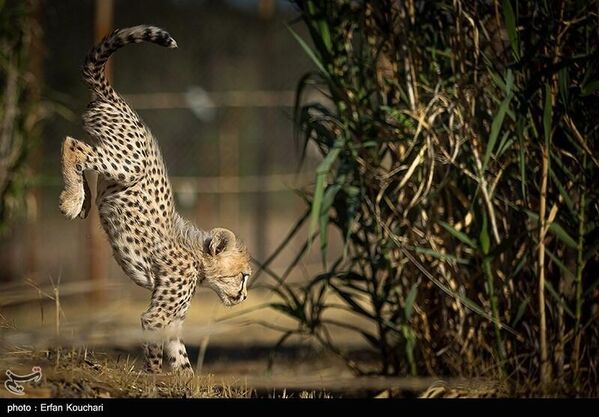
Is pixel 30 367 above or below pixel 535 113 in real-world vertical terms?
below

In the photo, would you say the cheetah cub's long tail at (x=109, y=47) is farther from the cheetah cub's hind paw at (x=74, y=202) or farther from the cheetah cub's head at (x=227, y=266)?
the cheetah cub's head at (x=227, y=266)

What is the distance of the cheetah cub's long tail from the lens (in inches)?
61.4

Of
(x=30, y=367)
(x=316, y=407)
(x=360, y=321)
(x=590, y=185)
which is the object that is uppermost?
(x=590, y=185)

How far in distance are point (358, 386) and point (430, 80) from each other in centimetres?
109

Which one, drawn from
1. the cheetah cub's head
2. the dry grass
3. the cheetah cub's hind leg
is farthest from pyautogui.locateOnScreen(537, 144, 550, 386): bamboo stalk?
the cheetah cub's hind leg

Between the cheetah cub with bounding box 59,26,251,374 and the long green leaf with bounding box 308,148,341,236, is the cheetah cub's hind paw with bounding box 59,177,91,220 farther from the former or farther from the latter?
the long green leaf with bounding box 308,148,341,236

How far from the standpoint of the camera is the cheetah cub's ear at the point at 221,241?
1.51 m

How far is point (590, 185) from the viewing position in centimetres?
288

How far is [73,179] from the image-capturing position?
146 centimetres

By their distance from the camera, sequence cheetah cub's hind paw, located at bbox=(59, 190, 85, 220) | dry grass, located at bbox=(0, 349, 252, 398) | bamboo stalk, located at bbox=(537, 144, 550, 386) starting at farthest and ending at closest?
1. bamboo stalk, located at bbox=(537, 144, 550, 386)
2. dry grass, located at bbox=(0, 349, 252, 398)
3. cheetah cub's hind paw, located at bbox=(59, 190, 85, 220)

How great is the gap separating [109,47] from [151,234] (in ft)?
1.06

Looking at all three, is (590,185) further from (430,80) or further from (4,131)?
(4,131)

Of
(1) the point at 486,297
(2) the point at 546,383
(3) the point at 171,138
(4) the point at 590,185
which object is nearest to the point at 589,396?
(2) the point at 546,383

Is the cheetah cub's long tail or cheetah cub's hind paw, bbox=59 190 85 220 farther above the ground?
the cheetah cub's long tail
